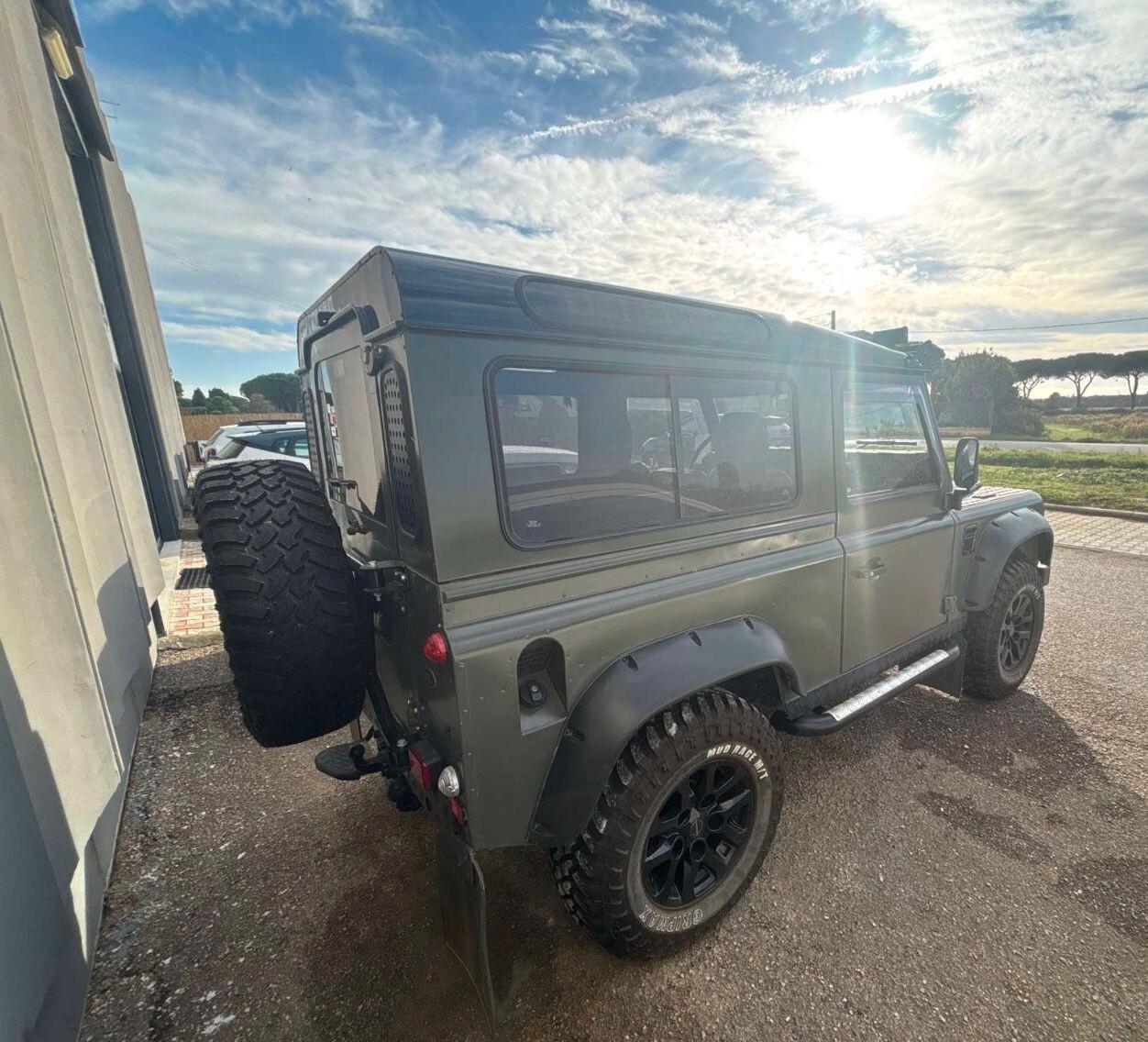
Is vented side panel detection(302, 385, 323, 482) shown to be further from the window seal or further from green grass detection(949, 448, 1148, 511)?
green grass detection(949, 448, 1148, 511)

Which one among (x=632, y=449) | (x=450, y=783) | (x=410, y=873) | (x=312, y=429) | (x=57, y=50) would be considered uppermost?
(x=57, y=50)

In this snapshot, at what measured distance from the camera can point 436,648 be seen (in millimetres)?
1583

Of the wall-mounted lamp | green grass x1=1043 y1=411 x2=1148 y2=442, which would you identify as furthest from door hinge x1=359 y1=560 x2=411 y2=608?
green grass x1=1043 y1=411 x2=1148 y2=442

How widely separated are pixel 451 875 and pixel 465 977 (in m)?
0.53

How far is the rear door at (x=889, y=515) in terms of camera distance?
2621mm

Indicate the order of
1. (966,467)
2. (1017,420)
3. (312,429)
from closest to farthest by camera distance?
(312,429), (966,467), (1017,420)

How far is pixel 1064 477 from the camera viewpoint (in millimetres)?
12047

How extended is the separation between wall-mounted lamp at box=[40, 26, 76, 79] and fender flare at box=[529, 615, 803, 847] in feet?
22.5

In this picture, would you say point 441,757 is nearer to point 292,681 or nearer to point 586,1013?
point 292,681

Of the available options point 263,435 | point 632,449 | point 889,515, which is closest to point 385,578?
point 632,449

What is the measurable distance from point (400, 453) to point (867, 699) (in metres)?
2.39

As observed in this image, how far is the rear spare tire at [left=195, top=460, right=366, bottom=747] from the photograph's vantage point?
5.90 ft

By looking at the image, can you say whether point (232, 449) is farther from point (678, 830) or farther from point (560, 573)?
point (678, 830)

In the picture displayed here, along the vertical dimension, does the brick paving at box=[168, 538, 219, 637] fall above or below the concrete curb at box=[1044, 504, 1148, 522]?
above
